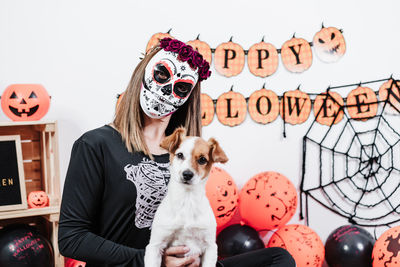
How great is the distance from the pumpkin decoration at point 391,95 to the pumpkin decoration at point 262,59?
0.92 m

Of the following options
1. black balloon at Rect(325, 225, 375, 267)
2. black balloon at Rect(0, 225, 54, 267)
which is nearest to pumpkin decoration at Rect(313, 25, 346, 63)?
black balloon at Rect(325, 225, 375, 267)

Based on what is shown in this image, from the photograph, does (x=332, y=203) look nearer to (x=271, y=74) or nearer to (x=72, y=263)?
(x=271, y=74)

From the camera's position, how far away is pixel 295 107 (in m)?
3.04

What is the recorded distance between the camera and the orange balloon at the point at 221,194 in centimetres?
238

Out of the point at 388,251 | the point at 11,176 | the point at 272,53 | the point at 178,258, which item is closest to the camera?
the point at 178,258

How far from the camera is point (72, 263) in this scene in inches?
94.0

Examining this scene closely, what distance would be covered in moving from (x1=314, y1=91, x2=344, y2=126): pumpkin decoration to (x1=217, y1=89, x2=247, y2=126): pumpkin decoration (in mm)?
610

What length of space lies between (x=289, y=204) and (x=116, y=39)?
1653 mm

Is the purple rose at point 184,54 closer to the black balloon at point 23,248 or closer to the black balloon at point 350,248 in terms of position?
the black balloon at point 23,248

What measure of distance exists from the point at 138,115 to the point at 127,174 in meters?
0.25

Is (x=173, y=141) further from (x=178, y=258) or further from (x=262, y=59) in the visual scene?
(x=262, y=59)

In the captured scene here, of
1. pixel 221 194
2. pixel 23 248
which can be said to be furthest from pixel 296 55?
pixel 23 248

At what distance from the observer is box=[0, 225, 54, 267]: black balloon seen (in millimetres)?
2025

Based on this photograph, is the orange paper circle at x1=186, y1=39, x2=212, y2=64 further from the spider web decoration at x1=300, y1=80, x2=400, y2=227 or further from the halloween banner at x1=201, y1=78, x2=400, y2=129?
the spider web decoration at x1=300, y1=80, x2=400, y2=227
